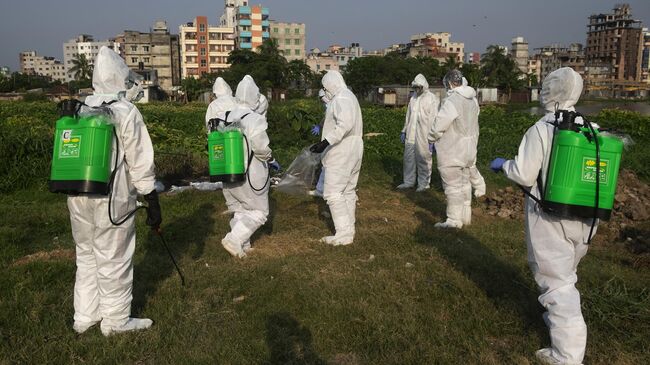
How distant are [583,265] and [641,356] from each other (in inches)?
76.1

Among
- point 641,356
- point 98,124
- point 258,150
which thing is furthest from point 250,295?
point 641,356

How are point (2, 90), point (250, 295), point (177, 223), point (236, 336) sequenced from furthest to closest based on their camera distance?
1. point (2, 90)
2. point (177, 223)
3. point (250, 295)
4. point (236, 336)

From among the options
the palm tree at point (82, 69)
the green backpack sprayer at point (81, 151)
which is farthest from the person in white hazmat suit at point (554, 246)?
the palm tree at point (82, 69)

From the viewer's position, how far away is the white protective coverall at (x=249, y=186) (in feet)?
17.6

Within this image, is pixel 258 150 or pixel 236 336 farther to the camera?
pixel 258 150

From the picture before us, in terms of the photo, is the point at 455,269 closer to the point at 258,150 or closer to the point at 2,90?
the point at 258,150

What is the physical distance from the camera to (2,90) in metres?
66.6

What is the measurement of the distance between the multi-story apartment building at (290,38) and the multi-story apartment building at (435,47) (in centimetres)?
2252

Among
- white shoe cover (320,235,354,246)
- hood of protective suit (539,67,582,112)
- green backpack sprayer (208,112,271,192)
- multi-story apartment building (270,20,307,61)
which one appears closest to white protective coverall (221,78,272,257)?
green backpack sprayer (208,112,271,192)

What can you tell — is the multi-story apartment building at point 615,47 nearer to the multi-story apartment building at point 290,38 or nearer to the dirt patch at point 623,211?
the multi-story apartment building at point 290,38

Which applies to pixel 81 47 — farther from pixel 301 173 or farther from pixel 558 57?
pixel 301 173

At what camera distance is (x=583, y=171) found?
9.99ft

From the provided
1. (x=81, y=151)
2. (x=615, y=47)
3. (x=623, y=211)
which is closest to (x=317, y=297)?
(x=81, y=151)

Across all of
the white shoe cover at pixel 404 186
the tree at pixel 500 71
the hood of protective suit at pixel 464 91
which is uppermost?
the tree at pixel 500 71
